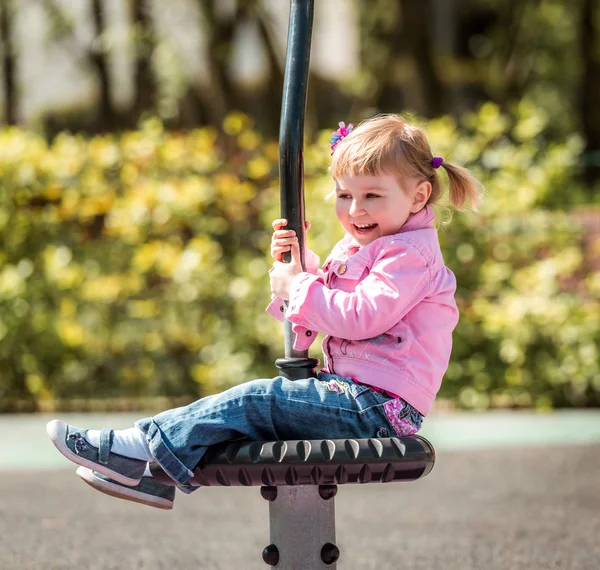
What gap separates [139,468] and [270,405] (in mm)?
346

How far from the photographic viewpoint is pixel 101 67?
1432cm

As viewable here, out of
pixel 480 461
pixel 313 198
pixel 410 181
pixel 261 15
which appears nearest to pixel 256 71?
pixel 261 15

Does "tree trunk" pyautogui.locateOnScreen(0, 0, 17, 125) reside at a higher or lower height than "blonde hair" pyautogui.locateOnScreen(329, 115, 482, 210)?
higher

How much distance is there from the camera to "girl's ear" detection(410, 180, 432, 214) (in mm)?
2570

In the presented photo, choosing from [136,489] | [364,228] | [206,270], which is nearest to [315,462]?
[136,489]

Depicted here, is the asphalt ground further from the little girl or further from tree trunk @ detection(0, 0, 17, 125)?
tree trunk @ detection(0, 0, 17, 125)

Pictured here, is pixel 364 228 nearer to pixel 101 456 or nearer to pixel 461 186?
pixel 461 186

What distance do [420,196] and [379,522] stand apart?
2475 mm

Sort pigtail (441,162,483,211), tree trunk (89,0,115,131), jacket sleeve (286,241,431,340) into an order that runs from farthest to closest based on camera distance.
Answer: tree trunk (89,0,115,131) < pigtail (441,162,483,211) < jacket sleeve (286,241,431,340)

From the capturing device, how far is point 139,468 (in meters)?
2.47

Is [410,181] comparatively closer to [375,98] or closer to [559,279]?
[559,279]

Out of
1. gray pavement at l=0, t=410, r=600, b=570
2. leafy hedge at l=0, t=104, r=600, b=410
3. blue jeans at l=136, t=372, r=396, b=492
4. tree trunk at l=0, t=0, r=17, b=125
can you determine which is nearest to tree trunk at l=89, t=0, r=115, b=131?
tree trunk at l=0, t=0, r=17, b=125

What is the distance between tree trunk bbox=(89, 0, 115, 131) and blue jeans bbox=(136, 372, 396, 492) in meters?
11.6

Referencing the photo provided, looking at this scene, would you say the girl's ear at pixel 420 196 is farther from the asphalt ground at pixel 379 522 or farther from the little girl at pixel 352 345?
the asphalt ground at pixel 379 522
